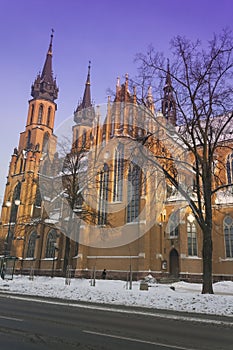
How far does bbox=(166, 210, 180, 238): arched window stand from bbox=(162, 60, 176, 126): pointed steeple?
16085 mm

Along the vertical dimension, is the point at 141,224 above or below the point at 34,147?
below

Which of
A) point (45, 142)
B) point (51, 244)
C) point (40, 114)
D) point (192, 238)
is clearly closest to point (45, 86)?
point (40, 114)

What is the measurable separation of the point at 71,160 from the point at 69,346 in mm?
21508

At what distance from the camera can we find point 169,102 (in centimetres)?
1672

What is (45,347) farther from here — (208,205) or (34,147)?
(34,147)

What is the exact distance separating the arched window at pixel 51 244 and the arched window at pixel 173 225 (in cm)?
1466

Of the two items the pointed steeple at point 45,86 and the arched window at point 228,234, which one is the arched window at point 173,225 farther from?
the pointed steeple at point 45,86

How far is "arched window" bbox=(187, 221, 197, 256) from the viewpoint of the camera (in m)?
29.2

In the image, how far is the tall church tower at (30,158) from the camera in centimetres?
4216

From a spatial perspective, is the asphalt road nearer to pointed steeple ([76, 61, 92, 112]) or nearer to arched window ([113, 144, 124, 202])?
arched window ([113, 144, 124, 202])

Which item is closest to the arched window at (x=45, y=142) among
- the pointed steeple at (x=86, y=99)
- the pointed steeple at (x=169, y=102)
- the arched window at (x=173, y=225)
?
the pointed steeple at (x=86, y=99)

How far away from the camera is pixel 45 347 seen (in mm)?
4832

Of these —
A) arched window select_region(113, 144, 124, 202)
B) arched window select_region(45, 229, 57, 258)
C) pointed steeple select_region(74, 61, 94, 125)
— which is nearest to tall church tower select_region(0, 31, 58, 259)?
arched window select_region(45, 229, 57, 258)

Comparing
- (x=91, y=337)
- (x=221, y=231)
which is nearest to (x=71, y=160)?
(x=221, y=231)
